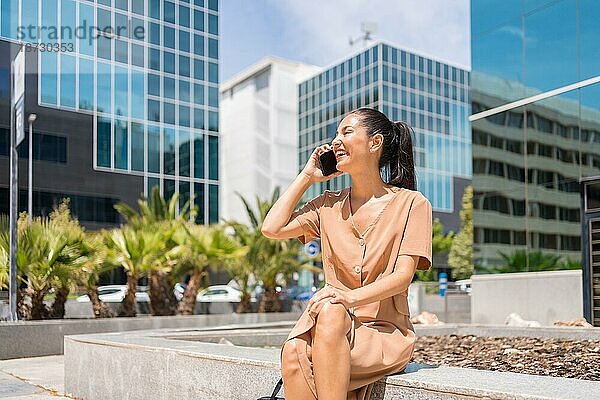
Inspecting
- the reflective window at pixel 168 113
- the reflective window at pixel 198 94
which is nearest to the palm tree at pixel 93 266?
the reflective window at pixel 168 113

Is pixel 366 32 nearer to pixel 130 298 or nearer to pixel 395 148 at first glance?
pixel 130 298

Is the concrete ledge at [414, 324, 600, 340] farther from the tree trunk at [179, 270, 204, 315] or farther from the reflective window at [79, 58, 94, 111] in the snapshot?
the reflective window at [79, 58, 94, 111]

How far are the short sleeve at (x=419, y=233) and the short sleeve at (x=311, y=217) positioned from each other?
51 cm

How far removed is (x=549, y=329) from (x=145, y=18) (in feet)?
81.4

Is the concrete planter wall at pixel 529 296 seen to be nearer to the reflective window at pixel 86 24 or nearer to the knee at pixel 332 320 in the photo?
the knee at pixel 332 320

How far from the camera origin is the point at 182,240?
18.4 meters

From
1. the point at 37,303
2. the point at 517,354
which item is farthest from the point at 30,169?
the point at 517,354

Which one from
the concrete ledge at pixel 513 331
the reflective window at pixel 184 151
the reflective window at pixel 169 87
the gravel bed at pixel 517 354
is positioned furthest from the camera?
the reflective window at pixel 184 151

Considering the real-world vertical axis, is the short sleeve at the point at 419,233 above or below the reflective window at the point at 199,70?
below

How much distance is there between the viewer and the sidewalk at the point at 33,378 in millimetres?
7962

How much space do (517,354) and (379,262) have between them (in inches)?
158

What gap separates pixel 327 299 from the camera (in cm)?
312

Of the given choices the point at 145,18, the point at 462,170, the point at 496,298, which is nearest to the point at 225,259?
the point at 496,298

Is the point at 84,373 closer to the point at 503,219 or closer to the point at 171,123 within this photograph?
the point at 503,219
